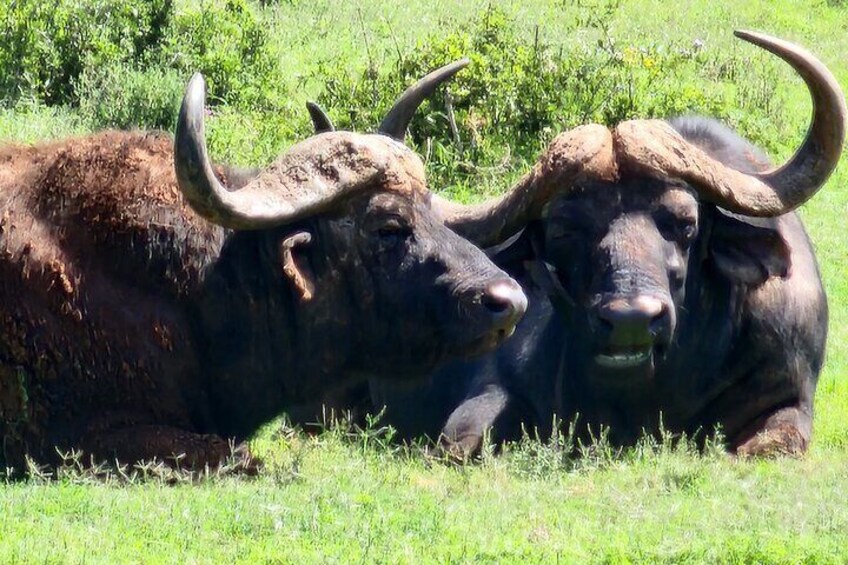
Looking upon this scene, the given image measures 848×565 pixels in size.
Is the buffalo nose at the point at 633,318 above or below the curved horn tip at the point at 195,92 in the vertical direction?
below

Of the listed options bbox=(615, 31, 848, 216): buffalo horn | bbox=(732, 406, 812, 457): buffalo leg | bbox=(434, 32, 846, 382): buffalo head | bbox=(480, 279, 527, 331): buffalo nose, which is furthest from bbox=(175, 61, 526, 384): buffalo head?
bbox=(732, 406, 812, 457): buffalo leg

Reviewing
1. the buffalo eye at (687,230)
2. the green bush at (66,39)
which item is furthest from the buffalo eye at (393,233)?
the green bush at (66,39)

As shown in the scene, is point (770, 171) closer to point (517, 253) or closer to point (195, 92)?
point (517, 253)

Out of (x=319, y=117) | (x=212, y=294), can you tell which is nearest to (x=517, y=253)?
(x=319, y=117)

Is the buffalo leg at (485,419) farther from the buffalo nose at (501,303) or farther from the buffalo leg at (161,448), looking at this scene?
the buffalo leg at (161,448)

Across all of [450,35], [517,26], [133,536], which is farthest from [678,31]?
[133,536]

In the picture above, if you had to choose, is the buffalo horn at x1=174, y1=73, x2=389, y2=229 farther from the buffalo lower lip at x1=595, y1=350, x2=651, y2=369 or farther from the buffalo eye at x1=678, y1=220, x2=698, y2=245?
the buffalo eye at x1=678, y1=220, x2=698, y2=245

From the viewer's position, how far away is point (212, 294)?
9.38m

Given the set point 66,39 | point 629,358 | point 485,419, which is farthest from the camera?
point 66,39

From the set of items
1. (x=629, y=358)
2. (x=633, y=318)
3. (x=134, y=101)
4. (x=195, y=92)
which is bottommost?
(x=629, y=358)

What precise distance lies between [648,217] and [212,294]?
235cm

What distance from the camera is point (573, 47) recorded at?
17641mm

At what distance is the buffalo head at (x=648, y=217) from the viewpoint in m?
9.98

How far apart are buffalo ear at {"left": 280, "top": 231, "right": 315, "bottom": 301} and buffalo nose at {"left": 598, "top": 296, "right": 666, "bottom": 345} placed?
1.47 meters
